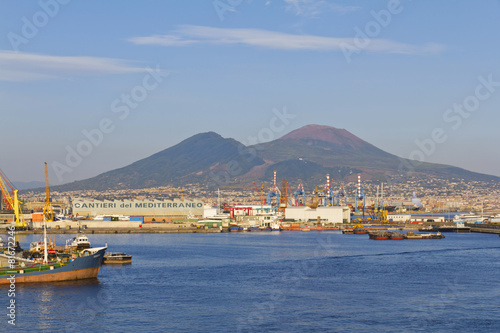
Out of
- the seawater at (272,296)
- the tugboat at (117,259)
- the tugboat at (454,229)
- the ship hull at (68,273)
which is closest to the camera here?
the seawater at (272,296)

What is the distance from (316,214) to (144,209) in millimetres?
26759

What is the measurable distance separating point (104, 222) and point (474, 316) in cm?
6504

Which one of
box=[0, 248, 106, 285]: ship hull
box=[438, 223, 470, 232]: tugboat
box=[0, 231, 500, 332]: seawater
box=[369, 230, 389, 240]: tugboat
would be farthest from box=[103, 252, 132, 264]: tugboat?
box=[438, 223, 470, 232]: tugboat

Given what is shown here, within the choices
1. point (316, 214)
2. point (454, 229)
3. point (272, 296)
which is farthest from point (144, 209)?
point (272, 296)

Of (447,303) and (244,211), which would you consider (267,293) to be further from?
(244,211)

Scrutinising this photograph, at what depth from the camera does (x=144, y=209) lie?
100500 millimetres

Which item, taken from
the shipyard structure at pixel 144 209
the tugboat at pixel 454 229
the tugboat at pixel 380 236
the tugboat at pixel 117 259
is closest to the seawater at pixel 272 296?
the tugboat at pixel 117 259

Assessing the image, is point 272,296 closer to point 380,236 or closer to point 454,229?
point 380,236

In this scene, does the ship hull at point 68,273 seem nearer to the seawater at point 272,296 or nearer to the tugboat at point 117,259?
the seawater at point 272,296

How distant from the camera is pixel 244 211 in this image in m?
100

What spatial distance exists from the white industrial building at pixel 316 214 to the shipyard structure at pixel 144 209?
1462 centimetres

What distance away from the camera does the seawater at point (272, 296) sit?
23125mm

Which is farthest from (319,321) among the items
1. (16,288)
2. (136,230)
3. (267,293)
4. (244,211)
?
(244,211)

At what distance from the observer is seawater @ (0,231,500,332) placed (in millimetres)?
23125
